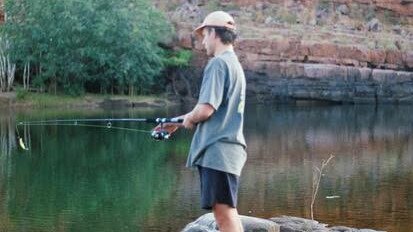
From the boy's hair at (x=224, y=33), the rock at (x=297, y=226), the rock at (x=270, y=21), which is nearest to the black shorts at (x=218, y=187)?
the boy's hair at (x=224, y=33)

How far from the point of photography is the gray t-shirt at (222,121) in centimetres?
655

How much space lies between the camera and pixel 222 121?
21.8ft

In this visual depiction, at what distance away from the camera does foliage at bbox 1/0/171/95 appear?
40.5 m

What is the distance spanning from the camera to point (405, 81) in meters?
42.9

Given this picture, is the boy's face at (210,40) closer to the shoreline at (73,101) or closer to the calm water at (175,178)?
the calm water at (175,178)

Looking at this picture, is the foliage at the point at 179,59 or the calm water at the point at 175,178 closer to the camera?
the calm water at the point at 175,178

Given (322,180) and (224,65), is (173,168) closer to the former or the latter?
(322,180)

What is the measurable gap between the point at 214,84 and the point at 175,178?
39.5ft

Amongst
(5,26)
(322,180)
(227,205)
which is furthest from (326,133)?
(227,205)

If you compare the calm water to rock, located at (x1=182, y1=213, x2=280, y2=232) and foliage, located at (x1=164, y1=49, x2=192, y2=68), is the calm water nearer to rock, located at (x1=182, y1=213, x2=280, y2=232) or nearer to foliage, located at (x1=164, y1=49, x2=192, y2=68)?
rock, located at (x1=182, y1=213, x2=280, y2=232)

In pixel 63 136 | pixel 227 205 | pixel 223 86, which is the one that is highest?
pixel 223 86

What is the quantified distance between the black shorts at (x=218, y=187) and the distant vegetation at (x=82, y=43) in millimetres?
33696

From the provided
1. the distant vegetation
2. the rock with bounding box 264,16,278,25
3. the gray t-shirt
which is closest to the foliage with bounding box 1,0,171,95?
the distant vegetation

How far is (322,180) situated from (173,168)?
352 cm
